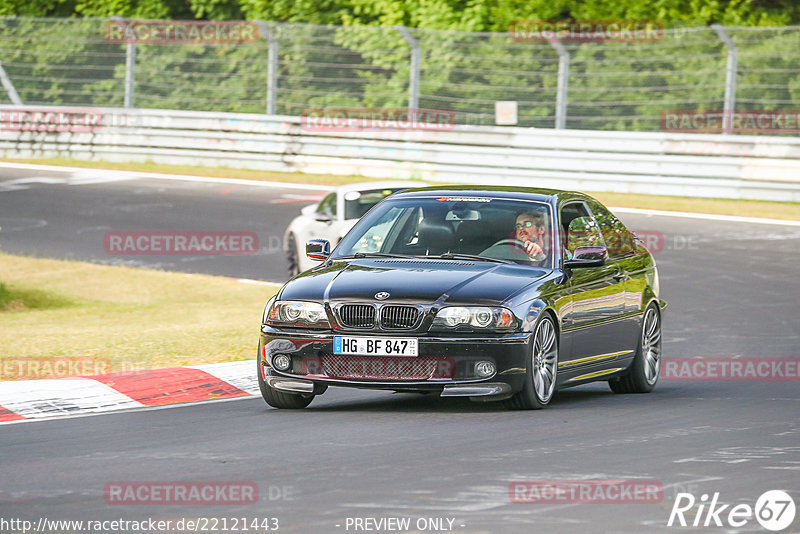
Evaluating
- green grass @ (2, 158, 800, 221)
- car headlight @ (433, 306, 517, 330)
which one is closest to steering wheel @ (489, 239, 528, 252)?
car headlight @ (433, 306, 517, 330)

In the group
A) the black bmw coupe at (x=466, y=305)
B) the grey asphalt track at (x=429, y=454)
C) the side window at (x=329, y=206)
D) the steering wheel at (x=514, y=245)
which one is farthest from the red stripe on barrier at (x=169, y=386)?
the side window at (x=329, y=206)

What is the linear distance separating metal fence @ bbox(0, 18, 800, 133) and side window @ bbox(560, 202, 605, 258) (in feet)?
52.0

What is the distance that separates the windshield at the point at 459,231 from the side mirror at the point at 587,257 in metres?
0.16

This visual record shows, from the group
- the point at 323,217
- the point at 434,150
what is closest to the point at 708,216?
the point at 434,150

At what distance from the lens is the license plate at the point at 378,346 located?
9078mm

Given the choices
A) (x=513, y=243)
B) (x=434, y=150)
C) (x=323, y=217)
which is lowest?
(x=434, y=150)

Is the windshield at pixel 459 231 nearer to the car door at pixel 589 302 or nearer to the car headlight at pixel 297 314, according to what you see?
the car door at pixel 589 302

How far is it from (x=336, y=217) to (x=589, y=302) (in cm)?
870

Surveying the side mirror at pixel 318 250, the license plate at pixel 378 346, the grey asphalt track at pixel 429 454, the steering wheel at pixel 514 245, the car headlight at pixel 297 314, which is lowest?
the grey asphalt track at pixel 429 454

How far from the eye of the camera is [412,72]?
2897cm

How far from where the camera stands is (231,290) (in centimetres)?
1819

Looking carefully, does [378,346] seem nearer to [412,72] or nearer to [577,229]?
[577,229]

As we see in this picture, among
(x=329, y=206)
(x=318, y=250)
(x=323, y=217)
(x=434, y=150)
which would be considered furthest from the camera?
(x=434, y=150)

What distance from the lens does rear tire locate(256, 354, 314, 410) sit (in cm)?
968
